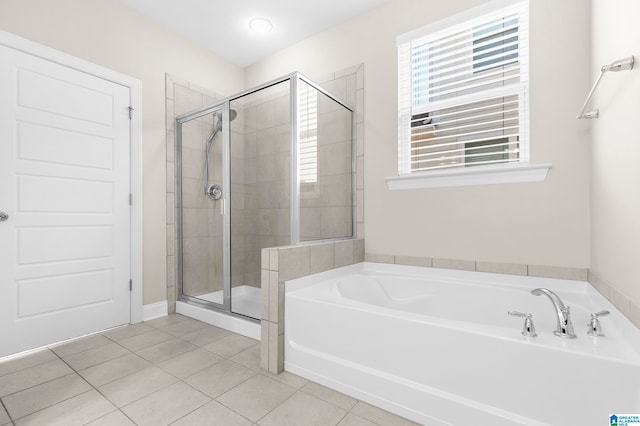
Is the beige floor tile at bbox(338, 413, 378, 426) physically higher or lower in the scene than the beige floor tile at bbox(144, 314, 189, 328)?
higher

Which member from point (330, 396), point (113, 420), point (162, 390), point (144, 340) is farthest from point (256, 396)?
point (144, 340)

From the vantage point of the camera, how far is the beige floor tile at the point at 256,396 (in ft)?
4.52

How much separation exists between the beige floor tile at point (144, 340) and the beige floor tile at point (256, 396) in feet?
2.98

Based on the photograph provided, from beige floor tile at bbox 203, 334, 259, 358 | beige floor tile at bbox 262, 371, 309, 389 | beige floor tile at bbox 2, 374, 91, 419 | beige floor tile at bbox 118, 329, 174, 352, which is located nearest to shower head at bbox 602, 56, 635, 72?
beige floor tile at bbox 262, 371, 309, 389

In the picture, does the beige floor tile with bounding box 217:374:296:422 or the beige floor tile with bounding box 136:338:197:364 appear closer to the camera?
the beige floor tile with bounding box 217:374:296:422

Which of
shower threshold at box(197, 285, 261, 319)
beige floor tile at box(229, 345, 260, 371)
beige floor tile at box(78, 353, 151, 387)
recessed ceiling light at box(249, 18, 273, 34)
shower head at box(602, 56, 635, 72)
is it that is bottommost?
beige floor tile at box(229, 345, 260, 371)

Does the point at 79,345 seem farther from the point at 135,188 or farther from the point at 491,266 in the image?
the point at 491,266

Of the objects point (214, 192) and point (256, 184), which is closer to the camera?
point (256, 184)

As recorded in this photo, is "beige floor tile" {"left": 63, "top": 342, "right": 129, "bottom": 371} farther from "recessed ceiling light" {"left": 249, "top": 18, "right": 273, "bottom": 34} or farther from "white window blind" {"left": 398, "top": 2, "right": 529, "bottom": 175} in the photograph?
"recessed ceiling light" {"left": 249, "top": 18, "right": 273, "bottom": 34}

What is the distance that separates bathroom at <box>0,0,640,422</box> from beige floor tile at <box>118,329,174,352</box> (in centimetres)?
37

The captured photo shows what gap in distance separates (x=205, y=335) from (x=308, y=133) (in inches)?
65.2

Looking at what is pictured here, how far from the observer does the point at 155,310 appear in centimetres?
265

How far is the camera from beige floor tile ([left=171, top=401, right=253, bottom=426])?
129cm

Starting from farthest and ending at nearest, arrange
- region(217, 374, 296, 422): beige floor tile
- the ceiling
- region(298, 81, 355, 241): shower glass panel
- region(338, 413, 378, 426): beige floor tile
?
the ceiling
region(298, 81, 355, 241): shower glass panel
region(217, 374, 296, 422): beige floor tile
region(338, 413, 378, 426): beige floor tile
